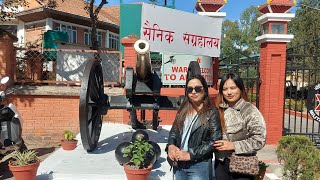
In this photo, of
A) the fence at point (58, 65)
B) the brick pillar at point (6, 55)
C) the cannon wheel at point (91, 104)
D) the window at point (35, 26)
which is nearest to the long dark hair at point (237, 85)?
the cannon wheel at point (91, 104)

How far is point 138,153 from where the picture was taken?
3.55 metres

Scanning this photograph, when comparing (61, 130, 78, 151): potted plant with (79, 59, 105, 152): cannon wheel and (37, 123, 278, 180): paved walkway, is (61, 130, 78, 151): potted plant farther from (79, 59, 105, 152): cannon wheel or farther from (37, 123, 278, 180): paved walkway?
(79, 59, 105, 152): cannon wheel

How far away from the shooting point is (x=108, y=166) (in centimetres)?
425

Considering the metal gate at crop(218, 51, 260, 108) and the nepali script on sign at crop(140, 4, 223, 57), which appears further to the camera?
the metal gate at crop(218, 51, 260, 108)

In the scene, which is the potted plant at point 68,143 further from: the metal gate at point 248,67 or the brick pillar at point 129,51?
the metal gate at point 248,67

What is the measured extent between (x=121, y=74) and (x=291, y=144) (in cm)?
501

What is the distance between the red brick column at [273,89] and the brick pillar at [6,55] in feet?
20.3

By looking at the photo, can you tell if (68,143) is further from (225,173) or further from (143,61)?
(225,173)

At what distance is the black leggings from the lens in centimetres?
232

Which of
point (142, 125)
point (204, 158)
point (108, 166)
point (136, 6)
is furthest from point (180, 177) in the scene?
point (136, 6)

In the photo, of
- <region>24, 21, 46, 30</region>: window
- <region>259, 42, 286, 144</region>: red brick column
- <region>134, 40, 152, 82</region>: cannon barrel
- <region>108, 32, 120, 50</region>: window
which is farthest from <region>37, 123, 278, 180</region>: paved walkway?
<region>108, 32, 120, 50</region>: window

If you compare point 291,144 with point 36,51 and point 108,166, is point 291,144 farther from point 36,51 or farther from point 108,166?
point 36,51

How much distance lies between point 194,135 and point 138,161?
56.8 inches

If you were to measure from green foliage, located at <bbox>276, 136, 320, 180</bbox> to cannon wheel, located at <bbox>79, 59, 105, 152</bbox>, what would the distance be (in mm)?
2705
